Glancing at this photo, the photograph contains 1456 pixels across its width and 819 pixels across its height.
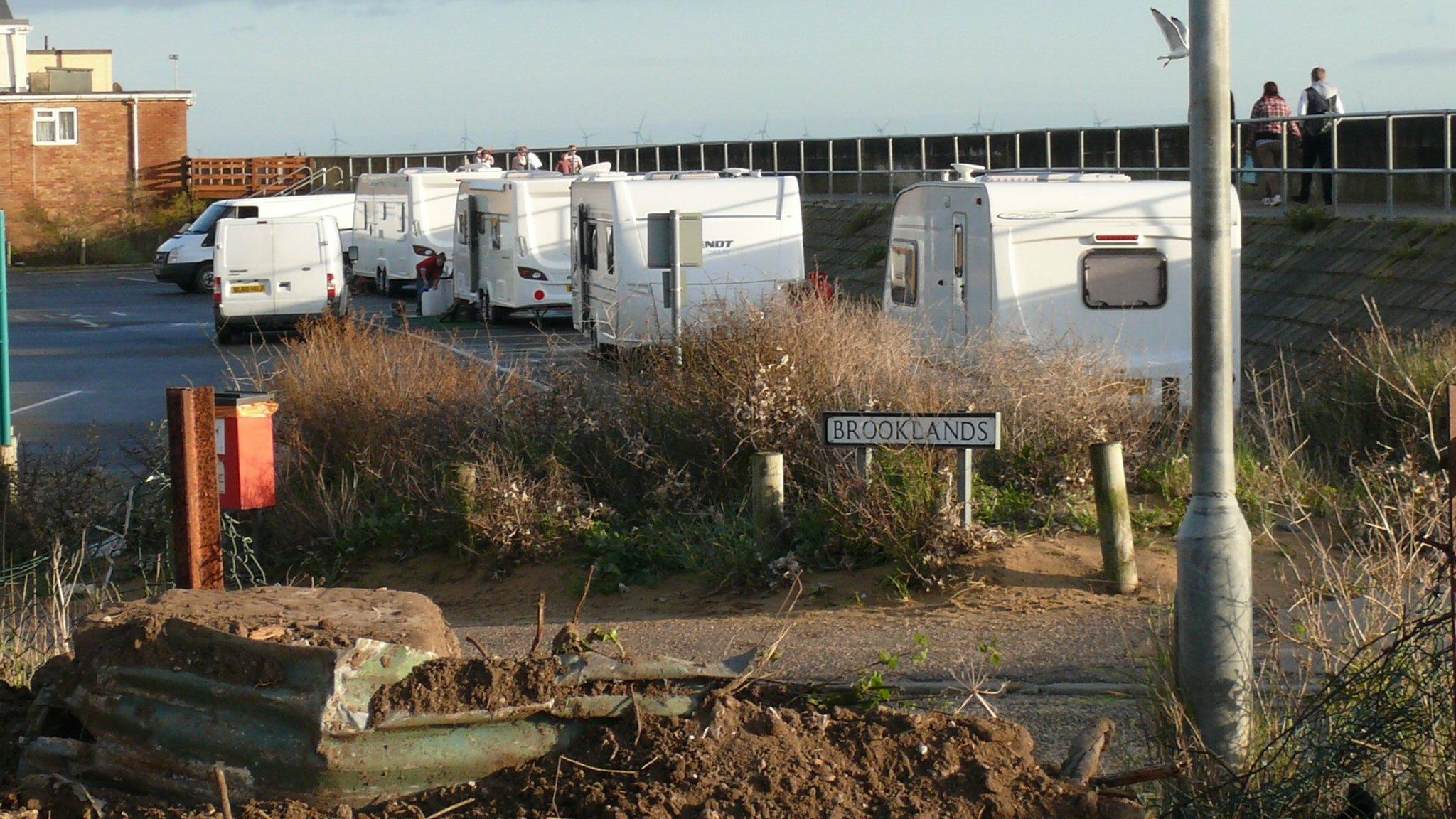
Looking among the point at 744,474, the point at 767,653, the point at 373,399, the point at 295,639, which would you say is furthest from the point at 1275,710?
the point at 373,399

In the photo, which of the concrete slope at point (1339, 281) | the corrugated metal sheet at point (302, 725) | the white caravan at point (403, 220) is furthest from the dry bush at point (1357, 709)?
the white caravan at point (403, 220)

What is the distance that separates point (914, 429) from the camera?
9.21 meters

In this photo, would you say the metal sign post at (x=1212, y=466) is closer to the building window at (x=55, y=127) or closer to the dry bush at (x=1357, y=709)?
the dry bush at (x=1357, y=709)

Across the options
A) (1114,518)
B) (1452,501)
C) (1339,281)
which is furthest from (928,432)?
(1339,281)

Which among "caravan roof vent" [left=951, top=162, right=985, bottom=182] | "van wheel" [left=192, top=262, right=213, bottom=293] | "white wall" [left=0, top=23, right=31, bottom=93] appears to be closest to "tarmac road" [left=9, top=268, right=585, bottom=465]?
"van wheel" [left=192, top=262, right=213, bottom=293]

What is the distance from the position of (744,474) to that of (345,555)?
9.58ft

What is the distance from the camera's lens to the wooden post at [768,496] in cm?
988

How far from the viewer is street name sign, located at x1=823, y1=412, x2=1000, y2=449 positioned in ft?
29.9

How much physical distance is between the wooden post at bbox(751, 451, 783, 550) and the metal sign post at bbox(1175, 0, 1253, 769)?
4393 millimetres

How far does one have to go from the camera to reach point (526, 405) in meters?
12.4

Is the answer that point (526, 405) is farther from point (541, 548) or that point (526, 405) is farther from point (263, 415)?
point (263, 415)

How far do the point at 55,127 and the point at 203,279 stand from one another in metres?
21.5

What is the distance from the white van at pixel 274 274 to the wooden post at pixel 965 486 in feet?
64.7

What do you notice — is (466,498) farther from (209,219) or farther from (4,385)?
(209,219)
